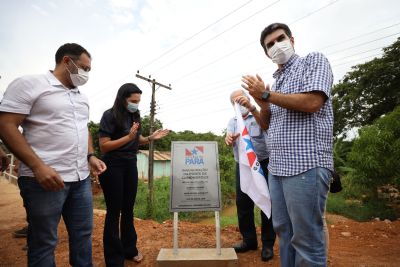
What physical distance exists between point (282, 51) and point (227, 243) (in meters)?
3.12

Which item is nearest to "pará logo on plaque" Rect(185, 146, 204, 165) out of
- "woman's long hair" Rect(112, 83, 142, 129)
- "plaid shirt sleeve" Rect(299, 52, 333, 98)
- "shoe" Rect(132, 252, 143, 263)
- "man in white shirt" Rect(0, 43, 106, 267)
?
"woman's long hair" Rect(112, 83, 142, 129)

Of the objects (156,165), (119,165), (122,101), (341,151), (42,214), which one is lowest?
(42,214)

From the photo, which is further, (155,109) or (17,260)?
(155,109)

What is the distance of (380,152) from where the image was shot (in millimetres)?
8477

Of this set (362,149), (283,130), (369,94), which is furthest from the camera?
(369,94)

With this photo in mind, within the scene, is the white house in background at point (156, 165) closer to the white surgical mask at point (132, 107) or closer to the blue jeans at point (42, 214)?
the white surgical mask at point (132, 107)

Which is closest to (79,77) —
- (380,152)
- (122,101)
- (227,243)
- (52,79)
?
(52,79)

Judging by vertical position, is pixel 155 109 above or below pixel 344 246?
above

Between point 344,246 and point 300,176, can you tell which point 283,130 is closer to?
point 300,176

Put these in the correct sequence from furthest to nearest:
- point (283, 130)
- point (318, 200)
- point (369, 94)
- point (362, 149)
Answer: point (369, 94)
point (362, 149)
point (283, 130)
point (318, 200)

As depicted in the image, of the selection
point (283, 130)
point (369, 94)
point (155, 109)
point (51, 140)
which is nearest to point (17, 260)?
point (51, 140)

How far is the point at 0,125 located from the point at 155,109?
13.8 m

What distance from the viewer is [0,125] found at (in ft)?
6.26

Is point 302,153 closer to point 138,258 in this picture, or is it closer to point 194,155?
point 194,155
